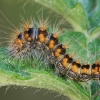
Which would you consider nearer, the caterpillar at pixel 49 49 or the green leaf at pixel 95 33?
the green leaf at pixel 95 33

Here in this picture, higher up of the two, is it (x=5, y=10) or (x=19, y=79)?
(x=5, y=10)

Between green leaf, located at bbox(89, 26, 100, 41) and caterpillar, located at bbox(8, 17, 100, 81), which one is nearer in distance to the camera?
green leaf, located at bbox(89, 26, 100, 41)

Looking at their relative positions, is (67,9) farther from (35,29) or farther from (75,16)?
(35,29)

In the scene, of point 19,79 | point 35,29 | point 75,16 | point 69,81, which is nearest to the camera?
point 19,79

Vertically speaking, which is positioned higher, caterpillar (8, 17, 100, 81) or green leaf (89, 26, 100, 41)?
green leaf (89, 26, 100, 41)

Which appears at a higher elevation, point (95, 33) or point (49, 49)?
point (95, 33)

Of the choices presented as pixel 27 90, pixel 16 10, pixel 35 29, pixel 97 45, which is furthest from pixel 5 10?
pixel 97 45

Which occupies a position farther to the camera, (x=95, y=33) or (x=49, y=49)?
(x=49, y=49)

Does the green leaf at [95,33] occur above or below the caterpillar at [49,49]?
above
